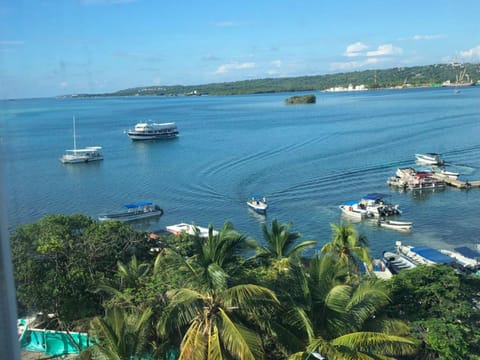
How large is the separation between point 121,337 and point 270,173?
15928 millimetres

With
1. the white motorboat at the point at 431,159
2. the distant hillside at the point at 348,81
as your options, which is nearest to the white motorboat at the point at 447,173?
the white motorboat at the point at 431,159

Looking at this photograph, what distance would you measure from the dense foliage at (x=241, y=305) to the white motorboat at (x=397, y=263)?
420 centimetres

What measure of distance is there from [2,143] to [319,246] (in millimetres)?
10599

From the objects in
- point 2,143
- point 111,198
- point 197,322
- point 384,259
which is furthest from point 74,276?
point 111,198

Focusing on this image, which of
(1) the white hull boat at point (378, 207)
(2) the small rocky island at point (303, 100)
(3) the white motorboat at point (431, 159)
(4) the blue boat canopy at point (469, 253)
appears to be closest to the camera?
(4) the blue boat canopy at point (469, 253)

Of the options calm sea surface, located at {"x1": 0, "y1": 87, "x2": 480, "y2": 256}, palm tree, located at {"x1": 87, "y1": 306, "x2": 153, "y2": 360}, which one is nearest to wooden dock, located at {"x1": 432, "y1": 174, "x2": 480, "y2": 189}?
calm sea surface, located at {"x1": 0, "y1": 87, "x2": 480, "y2": 256}

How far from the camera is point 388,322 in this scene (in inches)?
164

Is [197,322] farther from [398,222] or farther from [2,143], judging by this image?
[398,222]

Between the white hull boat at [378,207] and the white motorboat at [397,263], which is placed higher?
the white hull boat at [378,207]

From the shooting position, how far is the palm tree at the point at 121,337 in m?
3.31

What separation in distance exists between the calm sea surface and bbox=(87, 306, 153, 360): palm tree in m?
2.60

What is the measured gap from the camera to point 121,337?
3.35 metres

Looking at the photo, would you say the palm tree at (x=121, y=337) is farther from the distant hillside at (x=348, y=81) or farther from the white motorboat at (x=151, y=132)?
the distant hillside at (x=348, y=81)

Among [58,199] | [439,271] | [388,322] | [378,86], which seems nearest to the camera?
[388,322]
